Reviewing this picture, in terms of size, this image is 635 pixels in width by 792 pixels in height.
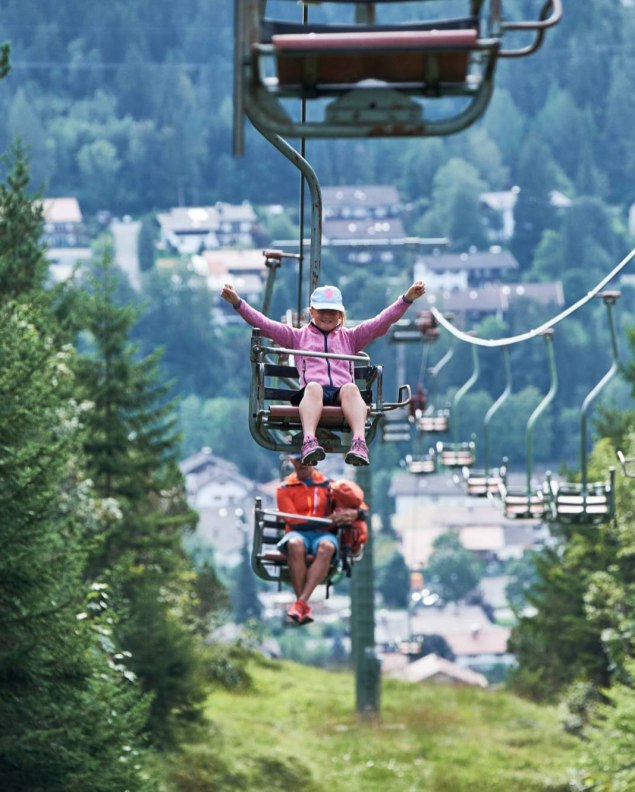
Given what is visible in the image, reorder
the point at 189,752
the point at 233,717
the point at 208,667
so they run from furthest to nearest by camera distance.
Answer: the point at 208,667 < the point at 233,717 < the point at 189,752

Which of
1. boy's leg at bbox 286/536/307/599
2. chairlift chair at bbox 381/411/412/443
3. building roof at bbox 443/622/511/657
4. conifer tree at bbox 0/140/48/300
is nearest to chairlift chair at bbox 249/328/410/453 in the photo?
boy's leg at bbox 286/536/307/599

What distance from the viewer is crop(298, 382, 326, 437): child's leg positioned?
48.0 feet

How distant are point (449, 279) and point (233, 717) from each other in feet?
493

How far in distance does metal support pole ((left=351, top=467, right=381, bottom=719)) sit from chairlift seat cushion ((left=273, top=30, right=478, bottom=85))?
32.4 metres

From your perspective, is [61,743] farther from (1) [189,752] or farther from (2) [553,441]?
(2) [553,441]

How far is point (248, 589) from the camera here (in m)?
135

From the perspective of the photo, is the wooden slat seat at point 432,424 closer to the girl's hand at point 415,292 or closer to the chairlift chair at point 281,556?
the chairlift chair at point 281,556

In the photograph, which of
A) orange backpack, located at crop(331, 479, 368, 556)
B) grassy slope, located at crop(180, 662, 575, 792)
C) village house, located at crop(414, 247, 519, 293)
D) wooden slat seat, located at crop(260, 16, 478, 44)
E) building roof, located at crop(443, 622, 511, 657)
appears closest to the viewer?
wooden slat seat, located at crop(260, 16, 478, 44)

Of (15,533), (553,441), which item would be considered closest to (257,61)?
(15,533)

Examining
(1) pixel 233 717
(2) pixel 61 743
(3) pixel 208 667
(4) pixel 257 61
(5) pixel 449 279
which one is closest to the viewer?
(4) pixel 257 61

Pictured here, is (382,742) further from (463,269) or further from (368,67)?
(463,269)

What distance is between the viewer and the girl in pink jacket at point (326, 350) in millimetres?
14570

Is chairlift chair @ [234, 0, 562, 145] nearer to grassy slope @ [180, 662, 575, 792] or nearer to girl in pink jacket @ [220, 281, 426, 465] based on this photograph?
girl in pink jacket @ [220, 281, 426, 465]

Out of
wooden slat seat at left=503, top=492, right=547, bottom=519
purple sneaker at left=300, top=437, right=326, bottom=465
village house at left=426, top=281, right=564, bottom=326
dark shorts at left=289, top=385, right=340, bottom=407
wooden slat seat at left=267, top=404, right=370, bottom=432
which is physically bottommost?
village house at left=426, top=281, right=564, bottom=326
